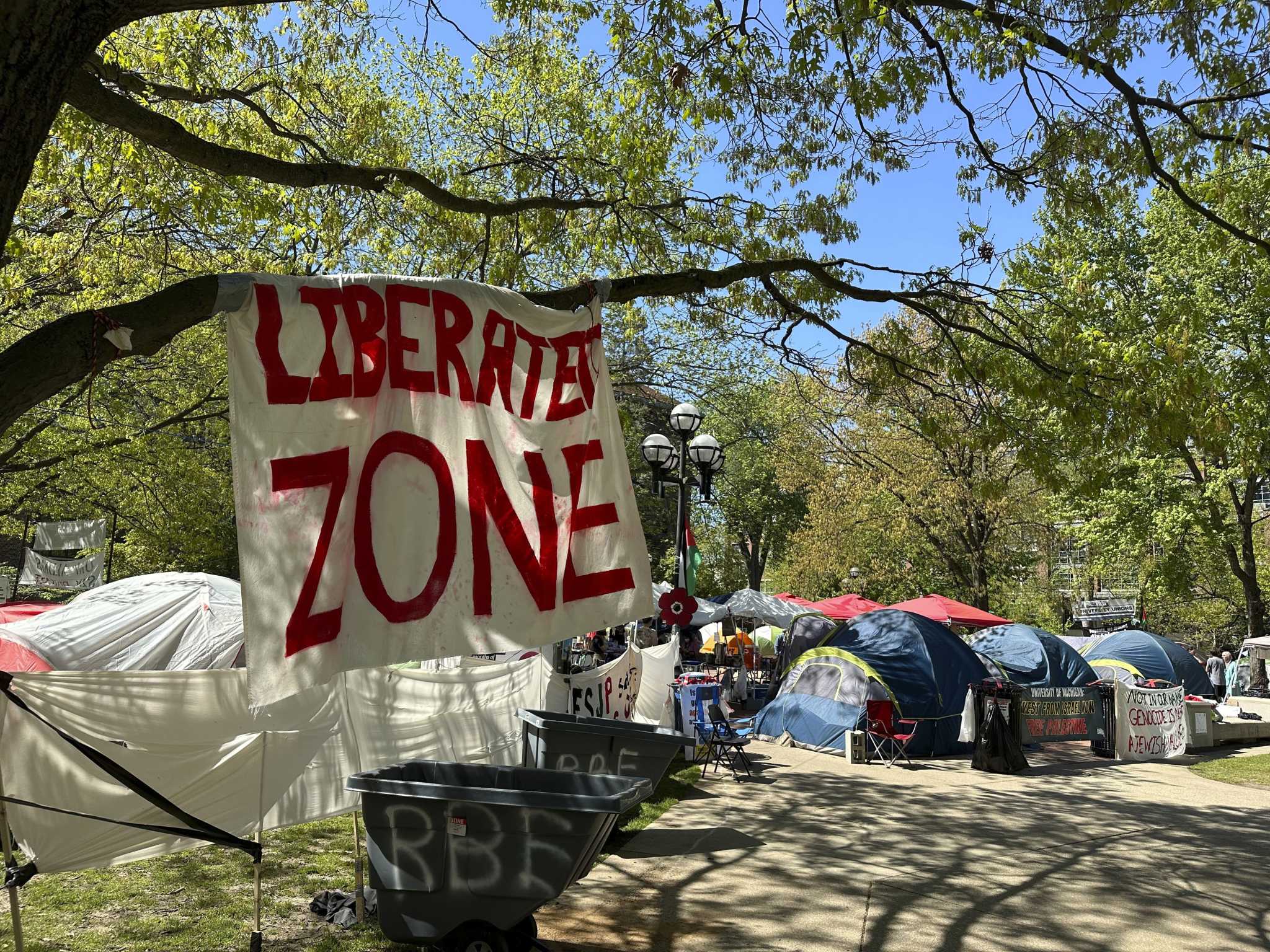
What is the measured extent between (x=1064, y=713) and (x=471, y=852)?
1411 centimetres

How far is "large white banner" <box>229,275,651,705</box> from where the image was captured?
3.67 meters

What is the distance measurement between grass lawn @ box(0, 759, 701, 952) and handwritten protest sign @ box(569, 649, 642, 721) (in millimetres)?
2459

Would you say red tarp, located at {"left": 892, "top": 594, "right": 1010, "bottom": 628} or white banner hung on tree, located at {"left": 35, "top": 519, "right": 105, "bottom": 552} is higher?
white banner hung on tree, located at {"left": 35, "top": 519, "right": 105, "bottom": 552}

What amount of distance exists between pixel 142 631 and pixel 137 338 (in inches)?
478

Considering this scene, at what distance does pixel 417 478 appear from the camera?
4059mm

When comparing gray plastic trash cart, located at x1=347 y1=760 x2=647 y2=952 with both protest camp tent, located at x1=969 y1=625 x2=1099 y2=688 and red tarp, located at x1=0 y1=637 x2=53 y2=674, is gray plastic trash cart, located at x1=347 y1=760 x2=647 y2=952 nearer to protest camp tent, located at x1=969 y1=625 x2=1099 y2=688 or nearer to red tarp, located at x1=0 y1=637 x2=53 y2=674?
red tarp, located at x1=0 y1=637 x2=53 y2=674

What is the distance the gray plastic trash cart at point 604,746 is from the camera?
8.78m

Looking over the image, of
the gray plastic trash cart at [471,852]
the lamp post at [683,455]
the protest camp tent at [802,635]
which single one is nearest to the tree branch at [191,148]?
the gray plastic trash cart at [471,852]

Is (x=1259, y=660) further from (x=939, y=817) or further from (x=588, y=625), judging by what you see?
(x=588, y=625)

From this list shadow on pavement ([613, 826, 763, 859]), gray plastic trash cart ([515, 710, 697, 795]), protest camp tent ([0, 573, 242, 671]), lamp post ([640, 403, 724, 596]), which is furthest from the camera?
lamp post ([640, 403, 724, 596])

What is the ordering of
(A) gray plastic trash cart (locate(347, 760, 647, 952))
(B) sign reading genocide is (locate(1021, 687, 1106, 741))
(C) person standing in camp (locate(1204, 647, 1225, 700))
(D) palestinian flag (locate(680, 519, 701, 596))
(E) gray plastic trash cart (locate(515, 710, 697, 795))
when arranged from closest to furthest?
1. (A) gray plastic trash cart (locate(347, 760, 647, 952))
2. (E) gray plastic trash cart (locate(515, 710, 697, 795))
3. (D) palestinian flag (locate(680, 519, 701, 596))
4. (B) sign reading genocide is (locate(1021, 687, 1106, 741))
5. (C) person standing in camp (locate(1204, 647, 1225, 700))

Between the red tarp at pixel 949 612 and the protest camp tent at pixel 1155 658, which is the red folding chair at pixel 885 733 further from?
the red tarp at pixel 949 612

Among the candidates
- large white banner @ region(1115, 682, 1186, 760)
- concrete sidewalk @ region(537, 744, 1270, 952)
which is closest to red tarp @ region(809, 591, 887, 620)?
large white banner @ region(1115, 682, 1186, 760)

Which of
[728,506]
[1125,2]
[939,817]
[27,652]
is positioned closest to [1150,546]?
[728,506]
